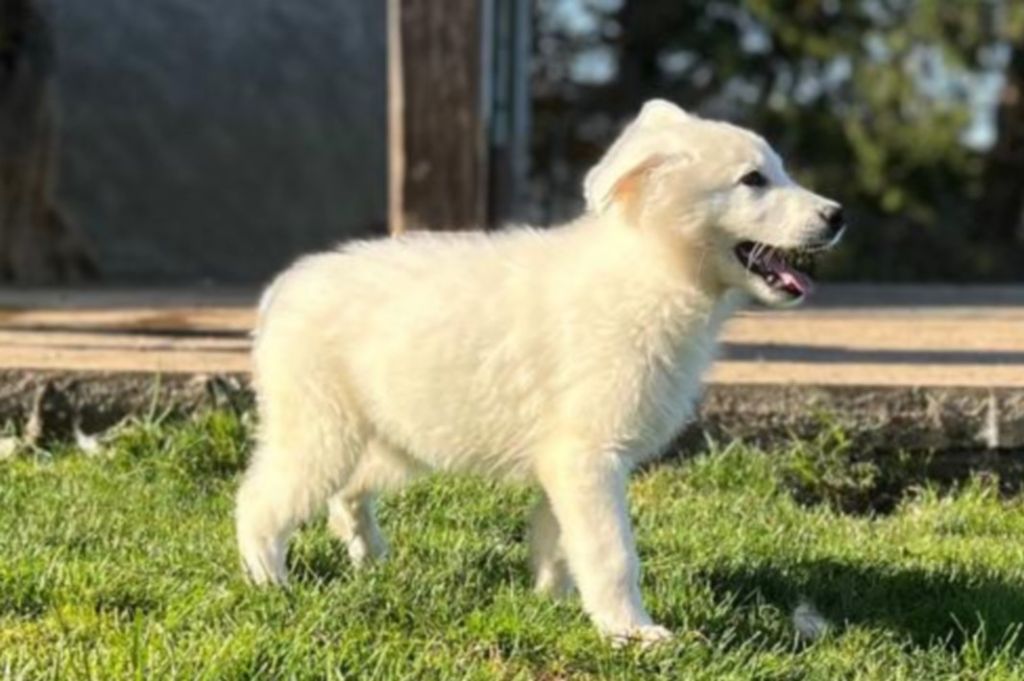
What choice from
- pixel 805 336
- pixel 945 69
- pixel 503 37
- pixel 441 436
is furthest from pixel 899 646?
pixel 945 69

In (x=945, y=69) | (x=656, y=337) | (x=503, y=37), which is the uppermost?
(x=656, y=337)

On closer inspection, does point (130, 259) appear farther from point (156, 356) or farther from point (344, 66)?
point (156, 356)

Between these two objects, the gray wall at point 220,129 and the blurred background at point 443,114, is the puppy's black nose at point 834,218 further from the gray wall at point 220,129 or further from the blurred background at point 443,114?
the gray wall at point 220,129

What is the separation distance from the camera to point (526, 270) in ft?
13.5

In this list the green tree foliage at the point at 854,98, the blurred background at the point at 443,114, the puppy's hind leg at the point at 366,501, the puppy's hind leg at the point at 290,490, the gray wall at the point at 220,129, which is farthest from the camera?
the green tree foliage at the point at 854,98

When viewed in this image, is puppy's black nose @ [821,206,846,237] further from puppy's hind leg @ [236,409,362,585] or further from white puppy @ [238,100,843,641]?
puppy's hind leg @ [236,409,362,585]

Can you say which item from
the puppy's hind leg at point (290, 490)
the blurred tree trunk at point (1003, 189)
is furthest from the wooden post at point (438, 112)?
the blurred tree trunk at point (1003, 189)

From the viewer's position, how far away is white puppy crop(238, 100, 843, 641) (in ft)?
12.7

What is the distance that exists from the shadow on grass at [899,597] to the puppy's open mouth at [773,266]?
30.8 inches

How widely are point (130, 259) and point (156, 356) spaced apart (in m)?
8.90

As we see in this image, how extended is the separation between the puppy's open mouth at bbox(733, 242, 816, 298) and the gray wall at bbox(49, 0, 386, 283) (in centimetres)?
1082

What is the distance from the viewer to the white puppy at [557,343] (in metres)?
3.87

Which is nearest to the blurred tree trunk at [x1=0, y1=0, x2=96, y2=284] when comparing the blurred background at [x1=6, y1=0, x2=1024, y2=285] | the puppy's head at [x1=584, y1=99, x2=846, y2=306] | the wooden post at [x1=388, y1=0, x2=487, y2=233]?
the blurred background at [x1=6, y1=0, x2=1024, y2=285]

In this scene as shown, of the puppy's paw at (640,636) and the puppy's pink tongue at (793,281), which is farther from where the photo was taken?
the puppy's pink tongue at (793,281)
